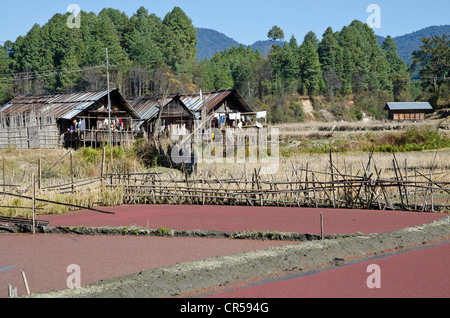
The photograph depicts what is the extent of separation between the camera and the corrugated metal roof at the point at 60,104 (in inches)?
1194

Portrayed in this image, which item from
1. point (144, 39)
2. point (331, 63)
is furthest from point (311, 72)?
point (144, 39)

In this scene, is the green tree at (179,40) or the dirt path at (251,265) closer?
the dirt path at (251,265)

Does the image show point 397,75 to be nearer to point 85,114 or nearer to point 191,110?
point 191,110

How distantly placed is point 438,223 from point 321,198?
13.5 feet

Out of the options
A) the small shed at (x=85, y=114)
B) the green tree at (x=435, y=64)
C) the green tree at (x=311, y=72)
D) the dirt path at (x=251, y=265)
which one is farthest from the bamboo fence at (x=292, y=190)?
the green tree at (x=311, y=72)

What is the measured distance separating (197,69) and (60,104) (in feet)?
112

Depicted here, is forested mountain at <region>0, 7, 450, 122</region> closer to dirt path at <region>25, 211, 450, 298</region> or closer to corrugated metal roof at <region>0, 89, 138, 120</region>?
corrugated metal roof at <region>0, 89, 138, 120</region>

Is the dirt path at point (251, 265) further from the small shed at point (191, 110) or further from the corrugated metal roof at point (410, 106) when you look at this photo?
the corrugated metal roof at point (410, 106)

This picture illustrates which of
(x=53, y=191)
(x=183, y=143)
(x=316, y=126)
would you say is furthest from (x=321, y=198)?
(x=316, y=126)

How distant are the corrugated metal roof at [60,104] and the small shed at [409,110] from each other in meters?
26.8

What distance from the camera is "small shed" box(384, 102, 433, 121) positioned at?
4781 centimetres

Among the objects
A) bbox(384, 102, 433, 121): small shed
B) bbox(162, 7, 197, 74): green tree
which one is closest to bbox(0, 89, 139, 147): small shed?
bbox(384, 102, 433, 121): small shed

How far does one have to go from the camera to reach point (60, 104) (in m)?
32.3
